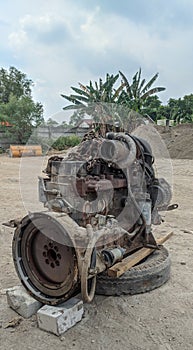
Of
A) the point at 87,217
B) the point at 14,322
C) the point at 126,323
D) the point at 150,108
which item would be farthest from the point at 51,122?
the point at 150,108

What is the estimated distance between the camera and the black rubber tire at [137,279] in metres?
2.71

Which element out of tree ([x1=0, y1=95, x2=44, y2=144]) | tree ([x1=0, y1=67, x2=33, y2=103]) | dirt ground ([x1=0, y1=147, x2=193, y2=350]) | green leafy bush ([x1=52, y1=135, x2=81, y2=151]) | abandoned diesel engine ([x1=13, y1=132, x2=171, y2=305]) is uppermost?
tree ([x1=0, y1=67, x2=33, y2=103])

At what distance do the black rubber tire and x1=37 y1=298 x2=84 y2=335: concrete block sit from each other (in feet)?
1.26

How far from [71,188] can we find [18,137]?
56.6 ft

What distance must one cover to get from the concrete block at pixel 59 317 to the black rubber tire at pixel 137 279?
0.38 meters

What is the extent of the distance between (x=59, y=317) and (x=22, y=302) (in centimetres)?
41

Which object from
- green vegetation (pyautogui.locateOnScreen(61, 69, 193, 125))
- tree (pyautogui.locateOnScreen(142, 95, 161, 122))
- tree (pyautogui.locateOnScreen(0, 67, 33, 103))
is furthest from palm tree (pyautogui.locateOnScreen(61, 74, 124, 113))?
tree (pyautogui.locateOnScreen(0, 67, 33, 103))

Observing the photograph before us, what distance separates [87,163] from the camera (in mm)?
2654

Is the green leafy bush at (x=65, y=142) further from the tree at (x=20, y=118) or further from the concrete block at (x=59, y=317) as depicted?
the tree at (x=20, y=118)

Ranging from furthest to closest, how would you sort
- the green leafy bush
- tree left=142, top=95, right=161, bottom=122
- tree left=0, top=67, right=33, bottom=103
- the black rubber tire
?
tree left=0, top=67, right=33, bottom=103 → tree left=142, top=95, right=161, bottom=122 → the green leafy bush → the black rubber tire

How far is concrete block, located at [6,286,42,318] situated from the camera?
97.0 inches

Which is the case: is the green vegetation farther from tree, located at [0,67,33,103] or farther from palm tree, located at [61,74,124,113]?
tree, located at [0,67,33,103]

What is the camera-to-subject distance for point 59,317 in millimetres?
2225

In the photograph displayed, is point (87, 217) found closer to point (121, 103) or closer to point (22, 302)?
point (22, 302)
